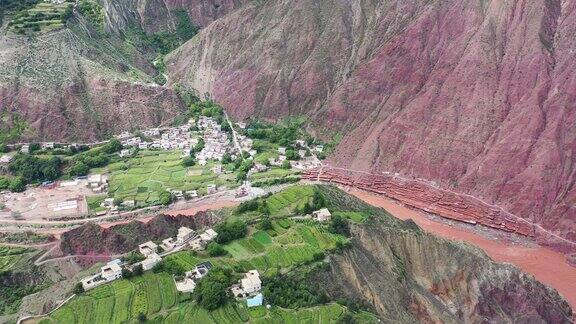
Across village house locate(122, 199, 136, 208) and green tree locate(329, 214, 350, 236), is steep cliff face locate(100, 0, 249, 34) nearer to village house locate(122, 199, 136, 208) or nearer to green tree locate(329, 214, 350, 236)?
village house locate(122, 199, 136, 208)

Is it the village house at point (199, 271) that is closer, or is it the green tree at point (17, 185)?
the village house at point (199, 271)

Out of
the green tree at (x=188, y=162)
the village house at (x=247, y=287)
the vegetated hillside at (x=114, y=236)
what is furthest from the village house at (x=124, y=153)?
the village house at (x=247, y=287)

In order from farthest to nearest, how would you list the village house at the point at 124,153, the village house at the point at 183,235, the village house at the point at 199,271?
the village house at the point at 124,153
the village house at the point at 183,235
the village house at the point at 199,271

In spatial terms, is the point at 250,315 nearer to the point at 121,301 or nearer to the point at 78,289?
the point at 121,301

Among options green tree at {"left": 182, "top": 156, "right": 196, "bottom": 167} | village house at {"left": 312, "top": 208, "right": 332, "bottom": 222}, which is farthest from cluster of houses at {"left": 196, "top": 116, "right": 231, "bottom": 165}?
village house at {"left": 312, "top": 208, "right": 332, "bottom": 222}

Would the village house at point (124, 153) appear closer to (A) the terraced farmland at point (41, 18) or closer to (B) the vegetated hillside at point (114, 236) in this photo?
(B) the vegetated hillside at point (114, 236)

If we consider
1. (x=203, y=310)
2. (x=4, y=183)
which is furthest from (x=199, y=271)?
(x=4, y=183)

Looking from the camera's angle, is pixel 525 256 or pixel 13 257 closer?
pixel 13 257

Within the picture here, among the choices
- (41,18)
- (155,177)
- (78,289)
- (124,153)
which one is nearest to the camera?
(78,289)

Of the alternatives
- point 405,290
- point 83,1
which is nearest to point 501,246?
point 405,290
